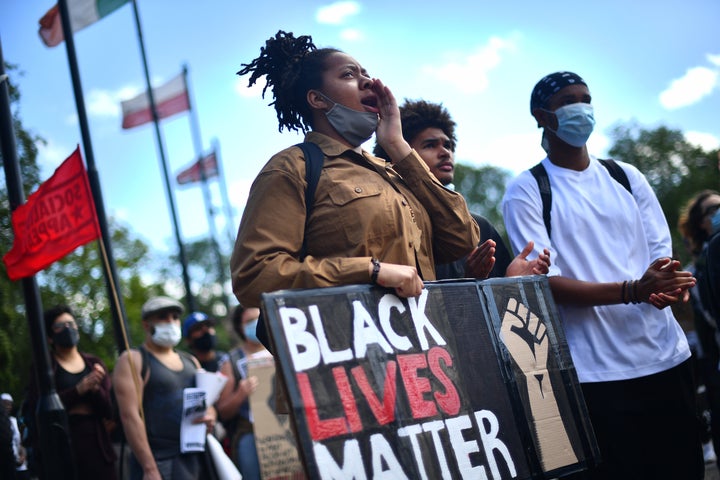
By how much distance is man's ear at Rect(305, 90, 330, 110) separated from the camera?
3.17m

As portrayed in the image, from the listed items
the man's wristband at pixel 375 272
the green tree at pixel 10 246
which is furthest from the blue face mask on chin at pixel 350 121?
the green tree at pixel 10 246

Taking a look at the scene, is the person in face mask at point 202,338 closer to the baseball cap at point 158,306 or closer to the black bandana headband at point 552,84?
the baseball cap at point 158,306

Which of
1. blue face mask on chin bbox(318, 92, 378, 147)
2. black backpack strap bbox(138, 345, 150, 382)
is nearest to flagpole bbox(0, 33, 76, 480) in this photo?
black backpack strap bbox(138, 345, 150, 382)

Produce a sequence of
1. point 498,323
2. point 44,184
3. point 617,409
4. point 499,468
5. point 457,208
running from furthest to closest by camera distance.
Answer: point 44,184 < point 617,409 < point 457,208 < point 498,323 < point 499,468

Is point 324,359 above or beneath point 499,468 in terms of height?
above

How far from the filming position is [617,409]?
3471mm

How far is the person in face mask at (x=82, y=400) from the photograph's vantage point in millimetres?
6555

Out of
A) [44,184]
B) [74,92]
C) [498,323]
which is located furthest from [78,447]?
[498,323]

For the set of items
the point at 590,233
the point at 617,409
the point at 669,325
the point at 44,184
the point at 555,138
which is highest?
the point at 44,184

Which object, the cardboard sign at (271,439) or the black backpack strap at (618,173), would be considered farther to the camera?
the cardboard sign at (271,439)

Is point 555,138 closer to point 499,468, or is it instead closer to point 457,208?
point 457,208

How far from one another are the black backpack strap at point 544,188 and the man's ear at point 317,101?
128 centimetres

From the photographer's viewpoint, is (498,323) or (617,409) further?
(617,409)

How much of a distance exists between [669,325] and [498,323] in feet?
3.92
